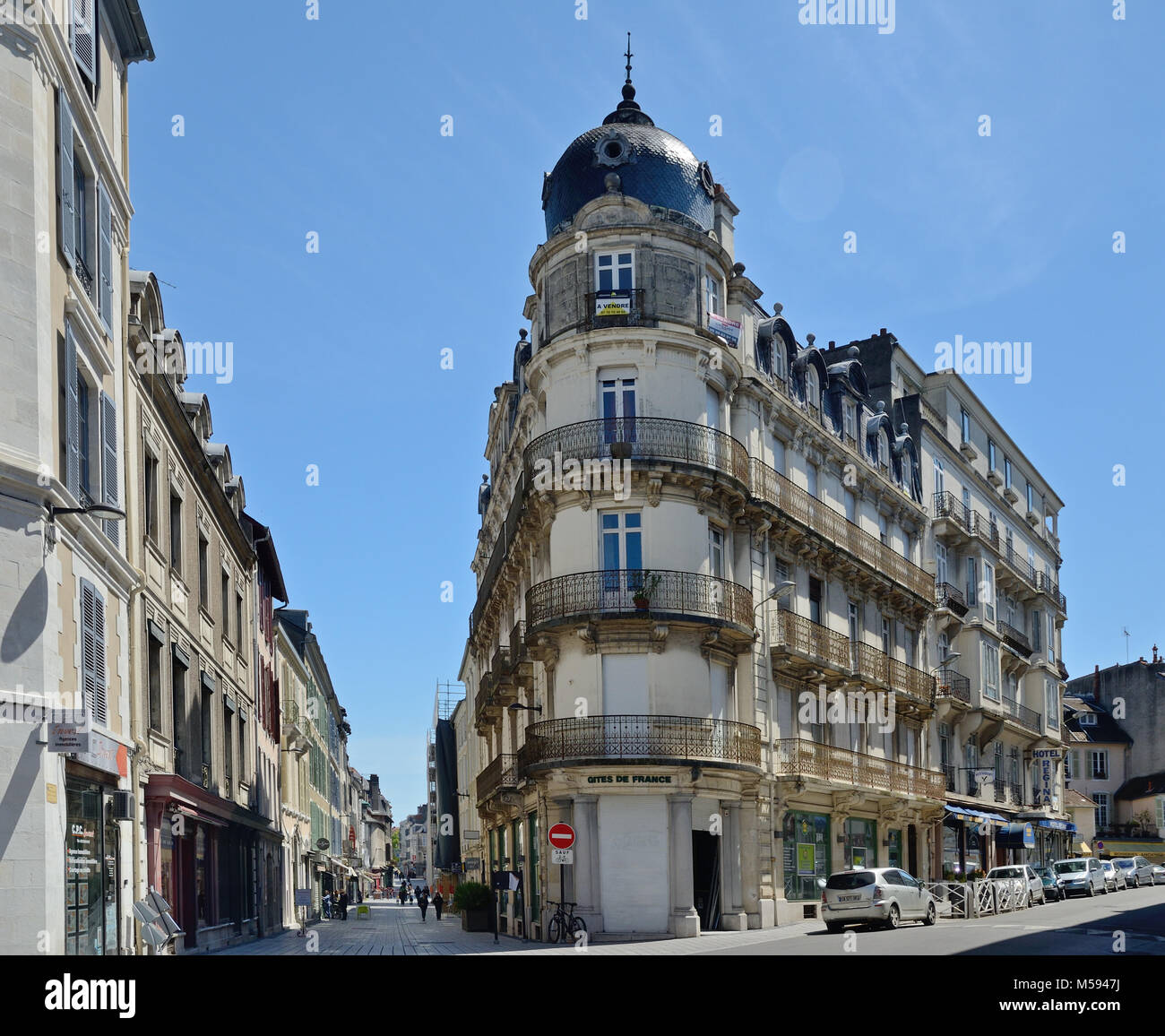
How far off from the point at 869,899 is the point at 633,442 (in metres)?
11.1

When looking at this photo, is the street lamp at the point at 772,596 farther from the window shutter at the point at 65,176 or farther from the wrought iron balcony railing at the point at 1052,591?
the wrought iron balcony railing at the point at 1052,591

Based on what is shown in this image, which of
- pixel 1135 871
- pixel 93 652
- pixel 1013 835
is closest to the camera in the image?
pixel 93 652

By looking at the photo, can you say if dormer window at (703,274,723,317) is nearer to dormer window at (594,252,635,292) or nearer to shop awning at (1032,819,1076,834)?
dormer window at (594,252,635,292)

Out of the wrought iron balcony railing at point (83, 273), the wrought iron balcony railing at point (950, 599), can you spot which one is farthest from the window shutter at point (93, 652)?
the wrought iron balcony railing at point (950, 599)

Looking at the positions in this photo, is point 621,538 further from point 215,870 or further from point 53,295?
point 53,295

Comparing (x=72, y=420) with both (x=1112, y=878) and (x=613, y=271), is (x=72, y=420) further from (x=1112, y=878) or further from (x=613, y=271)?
(x=1112, y=878)

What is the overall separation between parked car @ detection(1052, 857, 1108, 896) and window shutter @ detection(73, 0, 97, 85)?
3945cm

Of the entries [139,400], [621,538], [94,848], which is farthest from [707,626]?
[94,848]

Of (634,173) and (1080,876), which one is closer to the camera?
(634,173)

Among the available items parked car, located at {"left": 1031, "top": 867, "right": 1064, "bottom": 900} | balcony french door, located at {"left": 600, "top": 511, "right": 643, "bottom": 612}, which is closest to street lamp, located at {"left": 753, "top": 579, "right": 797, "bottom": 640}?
balcony french door, located at {"left": 600, "top": 511, "right": 643, "bottom": 612}

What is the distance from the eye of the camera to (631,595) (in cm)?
2959

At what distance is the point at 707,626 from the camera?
2994cm

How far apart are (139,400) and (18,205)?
6.62 m

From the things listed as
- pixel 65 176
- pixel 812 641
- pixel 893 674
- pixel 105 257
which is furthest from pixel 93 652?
pixel 893 674
